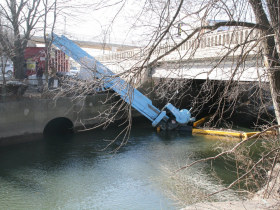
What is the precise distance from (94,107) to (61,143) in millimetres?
4637

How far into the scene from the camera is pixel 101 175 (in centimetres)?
1043

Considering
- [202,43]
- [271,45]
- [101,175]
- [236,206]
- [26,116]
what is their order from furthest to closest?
[26,116] < [101,175] < [202,43] < [271,45] < [236,206]

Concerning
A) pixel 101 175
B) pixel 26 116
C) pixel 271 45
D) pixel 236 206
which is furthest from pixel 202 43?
pixel 26 116

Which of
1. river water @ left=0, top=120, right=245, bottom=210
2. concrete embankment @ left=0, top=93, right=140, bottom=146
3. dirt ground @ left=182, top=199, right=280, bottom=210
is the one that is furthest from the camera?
concrete embankment @ left=0, top=93, right=140, bottom=146

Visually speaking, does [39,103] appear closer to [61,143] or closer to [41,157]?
[61,143]

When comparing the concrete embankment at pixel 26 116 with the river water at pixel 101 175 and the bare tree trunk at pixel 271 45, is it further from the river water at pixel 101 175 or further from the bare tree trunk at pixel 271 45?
the bare tree trunk at pixel 271 45

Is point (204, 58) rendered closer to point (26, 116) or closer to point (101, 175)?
point (101, 175)

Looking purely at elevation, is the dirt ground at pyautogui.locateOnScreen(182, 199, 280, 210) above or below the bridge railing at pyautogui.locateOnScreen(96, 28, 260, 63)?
below

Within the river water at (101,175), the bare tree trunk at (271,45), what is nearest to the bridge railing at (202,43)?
the bare tree trunk at (271,45)

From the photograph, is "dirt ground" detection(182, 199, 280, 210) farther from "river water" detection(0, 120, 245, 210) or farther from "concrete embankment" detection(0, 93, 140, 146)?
"concrete embankment" detection(0, 93, 140, 146)

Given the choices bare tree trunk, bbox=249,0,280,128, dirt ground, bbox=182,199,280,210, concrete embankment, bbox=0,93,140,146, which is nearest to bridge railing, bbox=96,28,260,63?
bare tree trunk, bbox=249,0,280,128

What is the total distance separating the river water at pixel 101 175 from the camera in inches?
324

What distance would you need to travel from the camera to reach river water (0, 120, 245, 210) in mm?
8242

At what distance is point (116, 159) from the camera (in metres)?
12.3
